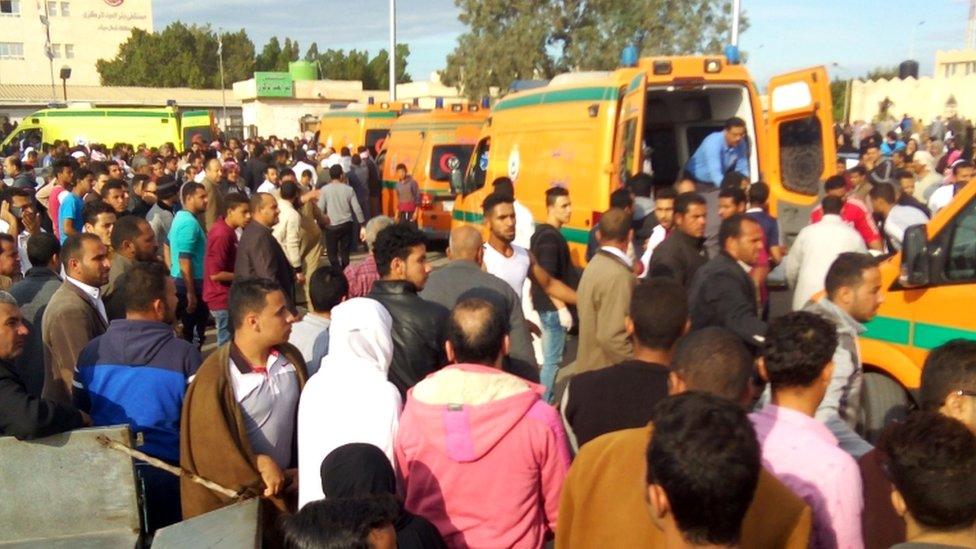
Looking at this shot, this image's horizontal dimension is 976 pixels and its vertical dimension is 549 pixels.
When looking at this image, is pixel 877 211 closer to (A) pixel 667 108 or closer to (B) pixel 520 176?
(A) pixel 667 108

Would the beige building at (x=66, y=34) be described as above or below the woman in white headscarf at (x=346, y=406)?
above

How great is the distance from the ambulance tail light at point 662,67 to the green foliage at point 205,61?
68672 mm

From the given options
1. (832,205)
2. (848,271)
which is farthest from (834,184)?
(848,271)

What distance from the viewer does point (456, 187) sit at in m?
13.0

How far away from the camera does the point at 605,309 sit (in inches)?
215

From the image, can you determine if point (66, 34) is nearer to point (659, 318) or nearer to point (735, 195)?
point (735, 195)

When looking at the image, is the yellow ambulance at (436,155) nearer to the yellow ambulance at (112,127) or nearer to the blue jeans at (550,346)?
the blue jeans at (550,346)

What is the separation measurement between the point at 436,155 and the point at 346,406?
1281 cm

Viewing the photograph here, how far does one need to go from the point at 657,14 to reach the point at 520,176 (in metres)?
27.2

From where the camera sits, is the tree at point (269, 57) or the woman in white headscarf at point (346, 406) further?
the tree at point (269, 57)

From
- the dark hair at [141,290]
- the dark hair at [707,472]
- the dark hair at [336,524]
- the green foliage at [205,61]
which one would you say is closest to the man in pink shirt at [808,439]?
the dark hair at [707,472]

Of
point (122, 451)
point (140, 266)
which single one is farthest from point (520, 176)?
point (122, 451)

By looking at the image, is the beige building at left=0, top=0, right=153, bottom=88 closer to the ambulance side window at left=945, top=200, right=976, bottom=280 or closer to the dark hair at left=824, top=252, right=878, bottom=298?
the ambulance side window at left=945, top=200, right=976, bottom=280

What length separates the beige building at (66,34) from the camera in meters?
79.5
